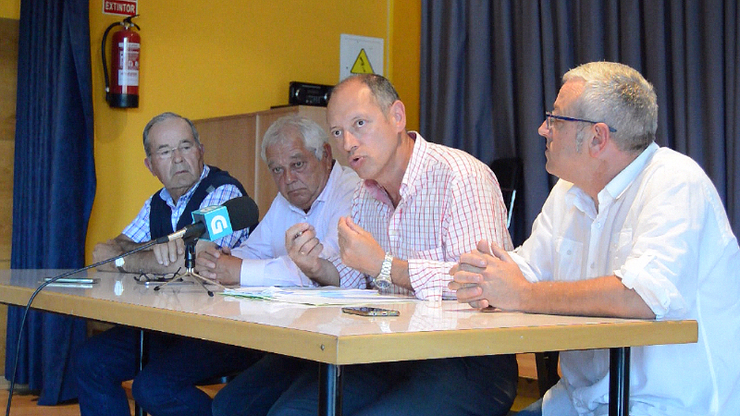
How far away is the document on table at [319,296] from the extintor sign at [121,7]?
9.81ft

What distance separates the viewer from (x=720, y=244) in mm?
1636

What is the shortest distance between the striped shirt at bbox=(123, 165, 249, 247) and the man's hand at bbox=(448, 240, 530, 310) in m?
1.32

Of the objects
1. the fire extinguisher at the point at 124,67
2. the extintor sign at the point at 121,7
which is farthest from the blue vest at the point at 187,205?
the extintor sign at the point at 121,7

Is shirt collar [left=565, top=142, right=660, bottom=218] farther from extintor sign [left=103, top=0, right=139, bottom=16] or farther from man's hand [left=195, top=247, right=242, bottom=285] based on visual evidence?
extintor sign [left=103, top=0, right=139, bottom=16]

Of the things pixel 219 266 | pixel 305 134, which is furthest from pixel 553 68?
pixel 219 266

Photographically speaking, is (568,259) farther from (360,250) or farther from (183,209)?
(183,209)

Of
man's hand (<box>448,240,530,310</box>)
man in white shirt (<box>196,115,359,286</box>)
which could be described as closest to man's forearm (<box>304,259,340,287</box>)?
man in white shirt (<box>196,115,359,286</box>)

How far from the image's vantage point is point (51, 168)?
4383 millimetres

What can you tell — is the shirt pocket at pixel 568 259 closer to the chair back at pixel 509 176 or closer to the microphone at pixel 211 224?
the microphone at pixel 211 224

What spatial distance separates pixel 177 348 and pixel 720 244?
1598mm

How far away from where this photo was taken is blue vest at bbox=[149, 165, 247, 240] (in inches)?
117

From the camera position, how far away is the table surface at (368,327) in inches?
48.0

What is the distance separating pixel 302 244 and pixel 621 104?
3.09ft

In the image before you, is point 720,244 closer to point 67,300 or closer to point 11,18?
point 67,300
